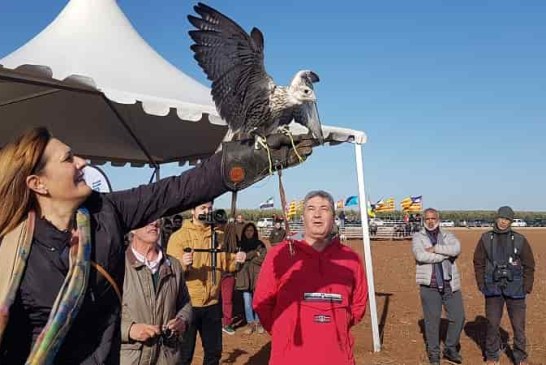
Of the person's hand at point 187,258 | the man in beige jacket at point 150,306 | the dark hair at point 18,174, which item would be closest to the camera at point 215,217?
the person's hand at point 187,258

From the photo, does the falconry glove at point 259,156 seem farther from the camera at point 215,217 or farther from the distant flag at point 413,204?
the distant flag at point 413,204

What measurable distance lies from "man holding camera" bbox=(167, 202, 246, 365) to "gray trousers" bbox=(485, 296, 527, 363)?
3.05 m

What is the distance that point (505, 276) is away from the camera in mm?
5586

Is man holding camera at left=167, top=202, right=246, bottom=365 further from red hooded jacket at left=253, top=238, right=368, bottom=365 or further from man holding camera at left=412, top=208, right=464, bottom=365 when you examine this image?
man holding camera at left=412, top=208, right=464, bottom=365

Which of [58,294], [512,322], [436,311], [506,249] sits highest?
[58,294]

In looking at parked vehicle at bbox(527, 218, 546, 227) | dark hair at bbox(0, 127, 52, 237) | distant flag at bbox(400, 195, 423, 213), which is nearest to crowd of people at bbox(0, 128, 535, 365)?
dark hair at bbox(0, 127, 52, 237)

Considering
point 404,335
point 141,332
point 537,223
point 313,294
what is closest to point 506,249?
point 404,335

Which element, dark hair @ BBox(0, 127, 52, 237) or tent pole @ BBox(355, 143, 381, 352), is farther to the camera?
tent pole @ BBox(355, 143, 381, 352)

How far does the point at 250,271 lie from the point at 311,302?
476cm

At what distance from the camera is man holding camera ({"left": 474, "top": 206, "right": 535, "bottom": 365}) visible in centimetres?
562

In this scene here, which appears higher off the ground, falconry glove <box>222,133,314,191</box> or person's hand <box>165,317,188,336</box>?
falconry glove <box>222,133,314,191</box>

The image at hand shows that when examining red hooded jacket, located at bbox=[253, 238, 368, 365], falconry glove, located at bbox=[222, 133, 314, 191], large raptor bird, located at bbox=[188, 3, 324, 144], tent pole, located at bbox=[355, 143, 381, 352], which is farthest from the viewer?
tent pole, located at bbox=[355, 143, 381, 352]

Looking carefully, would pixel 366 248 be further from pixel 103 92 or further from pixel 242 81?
pixel 242 81

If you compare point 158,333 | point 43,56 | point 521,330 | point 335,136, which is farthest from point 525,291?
point 43,56
